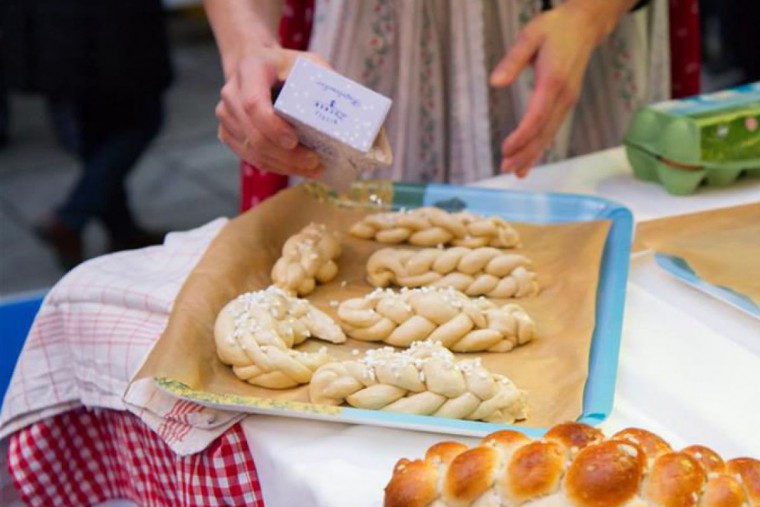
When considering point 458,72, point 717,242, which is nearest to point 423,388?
point 717,242

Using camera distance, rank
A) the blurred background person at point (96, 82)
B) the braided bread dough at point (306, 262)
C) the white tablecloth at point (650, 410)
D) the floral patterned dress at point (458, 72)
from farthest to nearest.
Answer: the blurred background person at point (96, 82) < the floral patterned dress at point (458, 72) < the braided bread dough at point (306, 262) < the white tablecloth at point (650, 410)

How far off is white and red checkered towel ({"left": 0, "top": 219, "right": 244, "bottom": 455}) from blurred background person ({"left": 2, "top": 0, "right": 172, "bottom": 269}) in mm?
1930

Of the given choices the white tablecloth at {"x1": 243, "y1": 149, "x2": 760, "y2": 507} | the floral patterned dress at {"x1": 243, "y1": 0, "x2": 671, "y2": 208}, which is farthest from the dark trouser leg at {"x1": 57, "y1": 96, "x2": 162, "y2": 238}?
the white tablecloth at {"x1": 243, "y1": 149, "x2": 760, "y2": 507}

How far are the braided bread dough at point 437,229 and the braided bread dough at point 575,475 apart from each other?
0.57 m

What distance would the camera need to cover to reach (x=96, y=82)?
3.25 meters

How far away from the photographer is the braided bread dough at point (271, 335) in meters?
1.14

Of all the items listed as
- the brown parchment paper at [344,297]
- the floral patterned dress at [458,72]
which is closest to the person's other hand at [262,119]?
the brown parchment paper at [344,297]

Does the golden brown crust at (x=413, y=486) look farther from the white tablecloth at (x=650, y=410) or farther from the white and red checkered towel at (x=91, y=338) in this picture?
the white and red checkered towel at (x=91, y=338)

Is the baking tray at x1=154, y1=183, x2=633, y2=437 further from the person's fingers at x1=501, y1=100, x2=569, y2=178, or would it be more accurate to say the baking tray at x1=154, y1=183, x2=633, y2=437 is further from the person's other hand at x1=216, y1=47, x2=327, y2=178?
the person's other hand at x1=216, y1=47, x2=327, y2=178

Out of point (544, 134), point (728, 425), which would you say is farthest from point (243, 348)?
point (544, 134)

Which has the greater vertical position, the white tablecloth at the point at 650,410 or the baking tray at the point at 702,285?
the baking tray at the point at 702,285

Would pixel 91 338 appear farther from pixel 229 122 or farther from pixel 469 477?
pixel 469 477

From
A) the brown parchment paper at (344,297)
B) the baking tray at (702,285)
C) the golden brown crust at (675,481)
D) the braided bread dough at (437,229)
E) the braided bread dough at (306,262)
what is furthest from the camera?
the braided bread dough at (437,229)

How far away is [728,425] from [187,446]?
52 cm
